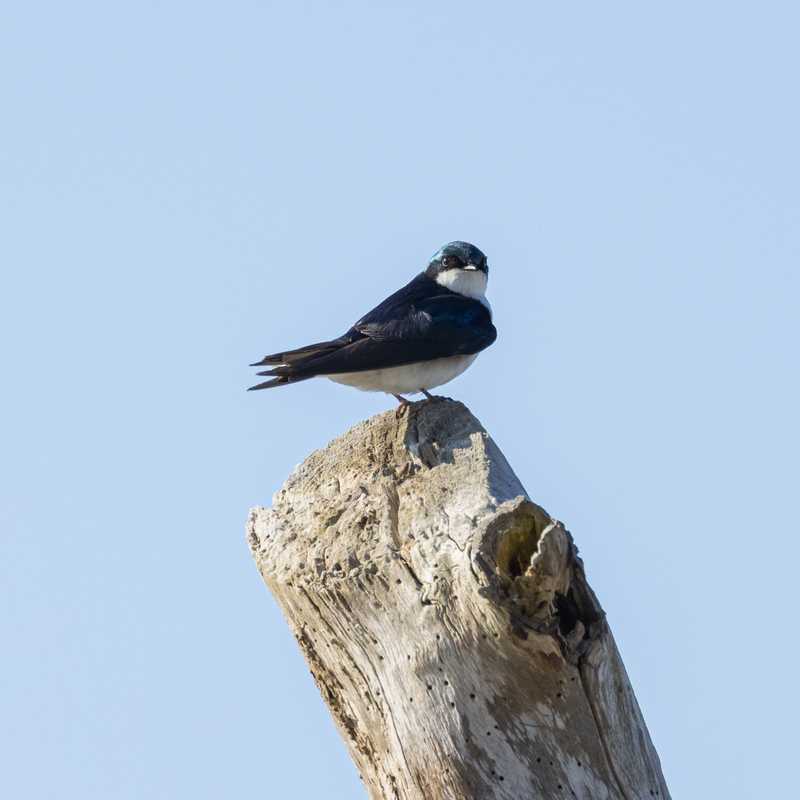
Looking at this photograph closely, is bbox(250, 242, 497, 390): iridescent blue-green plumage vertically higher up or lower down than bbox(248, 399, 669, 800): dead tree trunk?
higher up

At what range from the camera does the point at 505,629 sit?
5.04 meters

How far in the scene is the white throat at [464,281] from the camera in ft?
32.7

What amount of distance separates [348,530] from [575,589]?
1.03 m

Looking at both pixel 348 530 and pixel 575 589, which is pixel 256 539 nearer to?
pixel 348 530

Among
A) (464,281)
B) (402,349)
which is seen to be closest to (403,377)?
(402,349)

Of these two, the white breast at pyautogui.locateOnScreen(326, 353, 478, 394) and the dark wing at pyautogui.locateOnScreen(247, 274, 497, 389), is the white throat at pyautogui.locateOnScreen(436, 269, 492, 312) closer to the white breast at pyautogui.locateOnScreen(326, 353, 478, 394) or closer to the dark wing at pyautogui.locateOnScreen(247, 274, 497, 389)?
the dark wing at pyautogui.locateOnScreen(247, 274, 497, 389)

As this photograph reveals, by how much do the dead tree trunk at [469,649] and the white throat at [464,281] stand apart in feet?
13.8

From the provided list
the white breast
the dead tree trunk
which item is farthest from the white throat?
the dead tree trunk

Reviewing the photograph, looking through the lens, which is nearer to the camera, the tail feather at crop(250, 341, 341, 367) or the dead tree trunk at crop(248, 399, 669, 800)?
the dead tree trunk at crop(248, 399, 669, 800)

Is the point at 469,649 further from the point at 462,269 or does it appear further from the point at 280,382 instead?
the point at 462,269

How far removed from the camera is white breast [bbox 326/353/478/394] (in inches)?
338

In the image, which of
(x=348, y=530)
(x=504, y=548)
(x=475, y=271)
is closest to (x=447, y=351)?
(x=475, y=271)

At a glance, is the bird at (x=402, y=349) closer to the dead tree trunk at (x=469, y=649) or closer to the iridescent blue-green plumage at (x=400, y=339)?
the iridescent blue-green plumage at (x=400, y=339)

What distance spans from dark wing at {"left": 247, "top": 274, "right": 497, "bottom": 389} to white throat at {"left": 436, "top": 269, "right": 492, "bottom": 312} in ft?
1.62
